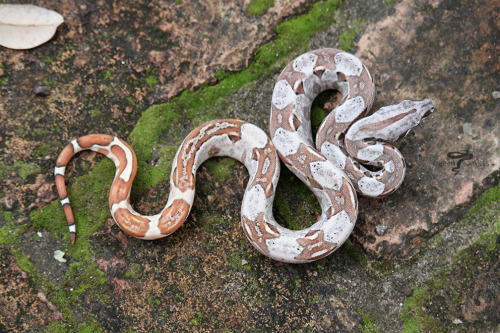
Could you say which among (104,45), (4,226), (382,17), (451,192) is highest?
(382,17)

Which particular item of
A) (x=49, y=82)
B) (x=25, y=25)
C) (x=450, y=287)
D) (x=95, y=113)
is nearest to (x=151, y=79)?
(x=95, y=113)

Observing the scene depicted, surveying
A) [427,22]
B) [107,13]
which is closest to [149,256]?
[107,13]

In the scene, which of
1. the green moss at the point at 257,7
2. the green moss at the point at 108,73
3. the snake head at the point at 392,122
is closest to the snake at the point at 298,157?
the snake head at the point at 392,122

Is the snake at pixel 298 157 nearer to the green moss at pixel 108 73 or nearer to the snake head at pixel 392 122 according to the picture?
the snake head at pixel 392 122

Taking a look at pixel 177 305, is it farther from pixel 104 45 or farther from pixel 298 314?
pixel 104 45

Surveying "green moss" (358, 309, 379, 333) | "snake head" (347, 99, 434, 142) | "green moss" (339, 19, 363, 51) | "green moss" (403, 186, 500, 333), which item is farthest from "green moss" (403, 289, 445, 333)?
"green moss" (339, 19, 363, 51)

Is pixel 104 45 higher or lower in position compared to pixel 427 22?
lower
